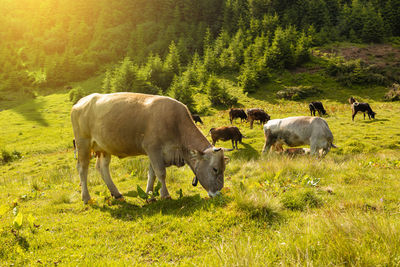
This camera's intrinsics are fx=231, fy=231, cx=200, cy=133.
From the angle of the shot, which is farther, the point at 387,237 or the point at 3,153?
the point at 3,153

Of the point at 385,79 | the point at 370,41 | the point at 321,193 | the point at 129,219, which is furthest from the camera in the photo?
the point at 370,41

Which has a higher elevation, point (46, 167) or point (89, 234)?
point (89, 234)

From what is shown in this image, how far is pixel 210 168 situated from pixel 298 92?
44.1 meters

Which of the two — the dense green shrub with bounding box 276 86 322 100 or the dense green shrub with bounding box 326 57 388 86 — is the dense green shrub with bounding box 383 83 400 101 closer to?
the dense green shrub with bounding box 326 57 388 86

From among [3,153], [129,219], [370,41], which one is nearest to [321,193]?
[129,219]

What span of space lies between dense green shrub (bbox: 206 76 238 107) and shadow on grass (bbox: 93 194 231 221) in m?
38.7

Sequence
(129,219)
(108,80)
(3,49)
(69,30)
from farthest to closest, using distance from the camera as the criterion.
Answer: (69,30)
(3,49)
(108,80)
(129,219)

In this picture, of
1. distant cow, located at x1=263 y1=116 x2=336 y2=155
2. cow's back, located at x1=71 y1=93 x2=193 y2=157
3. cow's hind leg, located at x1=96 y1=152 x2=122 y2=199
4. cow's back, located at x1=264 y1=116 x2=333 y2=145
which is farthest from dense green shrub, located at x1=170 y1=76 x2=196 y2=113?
cow's back, located at x1=71 y1=93 x2=193 y2=157

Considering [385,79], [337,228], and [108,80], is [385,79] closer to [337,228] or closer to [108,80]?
[337,228]

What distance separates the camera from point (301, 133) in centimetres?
1238

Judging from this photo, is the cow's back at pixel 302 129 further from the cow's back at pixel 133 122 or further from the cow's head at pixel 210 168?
the cow's back at pixel 133 122

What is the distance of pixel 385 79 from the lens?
47375 mm

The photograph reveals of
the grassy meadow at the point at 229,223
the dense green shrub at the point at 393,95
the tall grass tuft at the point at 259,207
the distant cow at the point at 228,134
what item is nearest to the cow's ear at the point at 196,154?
the grassy meadow at the point at 229,223

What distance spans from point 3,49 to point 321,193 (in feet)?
542
